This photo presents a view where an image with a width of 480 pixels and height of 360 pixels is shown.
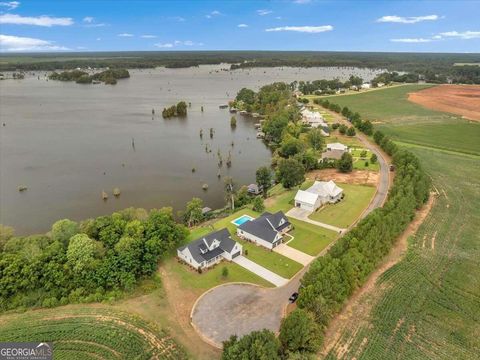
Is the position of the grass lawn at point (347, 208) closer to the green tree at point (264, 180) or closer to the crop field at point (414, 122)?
Answer: the green tree at point (264, 180)

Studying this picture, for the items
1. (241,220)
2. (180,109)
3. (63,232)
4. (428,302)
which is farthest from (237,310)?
(180,109)

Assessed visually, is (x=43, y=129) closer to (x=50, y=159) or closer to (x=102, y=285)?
(x=50, y=159)

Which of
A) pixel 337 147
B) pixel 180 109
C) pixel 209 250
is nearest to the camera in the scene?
pixel 209 250

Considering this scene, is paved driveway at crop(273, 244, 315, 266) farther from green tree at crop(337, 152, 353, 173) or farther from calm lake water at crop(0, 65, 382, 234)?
green tree at crop(337, 152, 353, 173)

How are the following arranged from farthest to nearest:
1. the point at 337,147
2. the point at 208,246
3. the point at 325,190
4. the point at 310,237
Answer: the point at 337,147, the point at 325,190, the point at 310,237, the point at 208,246

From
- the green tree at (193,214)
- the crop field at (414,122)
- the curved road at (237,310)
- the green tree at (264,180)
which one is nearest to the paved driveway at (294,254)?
the curved road at (237,310)

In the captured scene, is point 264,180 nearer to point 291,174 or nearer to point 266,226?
point 291,174
